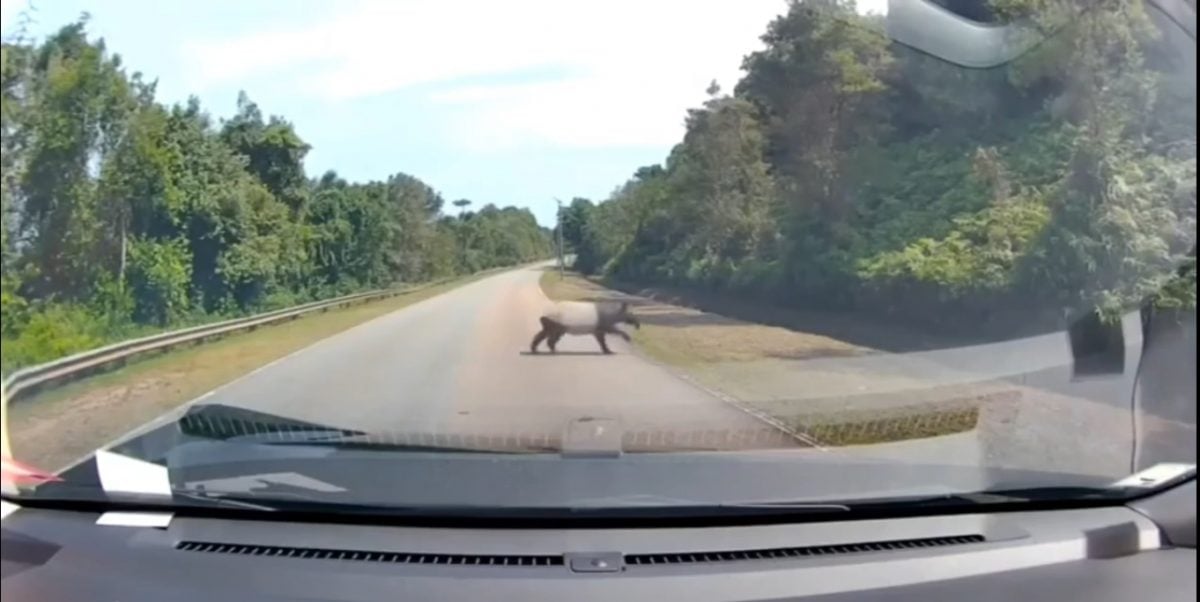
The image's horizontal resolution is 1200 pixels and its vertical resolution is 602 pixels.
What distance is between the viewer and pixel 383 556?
3443 millimetres

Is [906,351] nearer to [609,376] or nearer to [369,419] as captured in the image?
[609,376]

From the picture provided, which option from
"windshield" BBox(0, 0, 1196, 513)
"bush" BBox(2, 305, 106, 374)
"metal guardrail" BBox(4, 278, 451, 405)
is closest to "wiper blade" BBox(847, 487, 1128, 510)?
"windshield" BBox(0, 0, 1196, 513)

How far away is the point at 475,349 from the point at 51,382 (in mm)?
1103

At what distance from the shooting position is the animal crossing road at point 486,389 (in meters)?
3.57

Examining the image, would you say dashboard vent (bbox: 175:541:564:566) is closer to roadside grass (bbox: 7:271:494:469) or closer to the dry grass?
roadside grass (bbox: 7:271:494:469)

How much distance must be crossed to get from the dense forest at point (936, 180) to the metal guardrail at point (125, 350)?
84 cm

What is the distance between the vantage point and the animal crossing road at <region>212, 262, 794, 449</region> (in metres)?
3.57

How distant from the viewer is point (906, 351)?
3.77 meters

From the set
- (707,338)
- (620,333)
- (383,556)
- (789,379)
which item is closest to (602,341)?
(620,333)

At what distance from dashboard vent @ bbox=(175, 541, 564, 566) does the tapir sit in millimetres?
557

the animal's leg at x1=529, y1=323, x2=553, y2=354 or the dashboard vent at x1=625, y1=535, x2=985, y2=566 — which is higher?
the animal's leg at x1=529, y1=323, x2=553, y2=354

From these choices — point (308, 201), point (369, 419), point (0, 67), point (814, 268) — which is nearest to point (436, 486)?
point (369, 419)

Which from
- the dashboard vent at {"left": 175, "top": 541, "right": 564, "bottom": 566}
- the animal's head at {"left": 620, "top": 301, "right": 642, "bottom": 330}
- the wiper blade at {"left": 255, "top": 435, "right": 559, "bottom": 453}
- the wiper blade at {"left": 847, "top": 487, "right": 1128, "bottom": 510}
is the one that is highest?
the animal's head at {"left": 620, "top": 301, "right": 642, "bottom": 330}

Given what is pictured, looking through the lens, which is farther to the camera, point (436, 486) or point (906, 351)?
point (906, 351)
